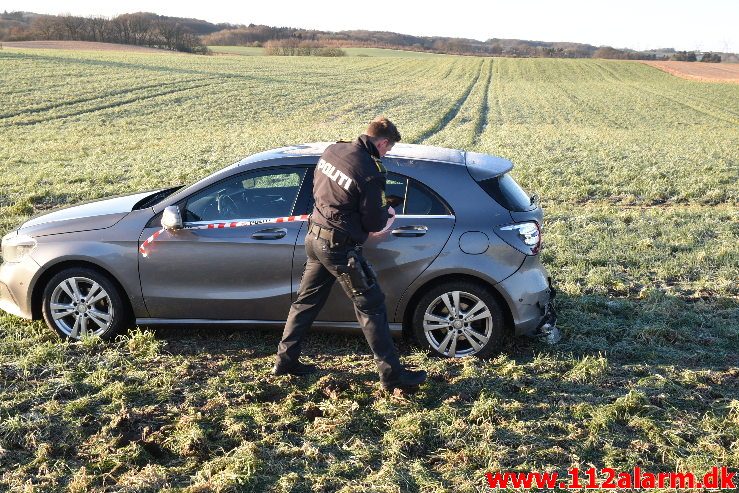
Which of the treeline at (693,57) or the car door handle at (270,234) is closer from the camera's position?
the car door handle at (270,234)

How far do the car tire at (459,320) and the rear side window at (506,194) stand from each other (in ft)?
2.22

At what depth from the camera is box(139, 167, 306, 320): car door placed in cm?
557

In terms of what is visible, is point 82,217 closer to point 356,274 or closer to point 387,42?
point 356,274

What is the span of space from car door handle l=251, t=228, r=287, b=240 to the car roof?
1.99ft

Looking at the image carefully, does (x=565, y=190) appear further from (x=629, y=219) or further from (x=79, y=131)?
(x=79, y=131)

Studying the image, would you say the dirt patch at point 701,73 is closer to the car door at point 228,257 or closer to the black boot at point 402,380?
the car door at point 228,257

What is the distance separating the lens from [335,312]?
18.4 ft

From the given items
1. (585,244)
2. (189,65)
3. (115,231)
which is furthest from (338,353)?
(189,65)

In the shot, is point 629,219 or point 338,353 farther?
point 629,219

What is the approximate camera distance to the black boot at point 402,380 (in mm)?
4891

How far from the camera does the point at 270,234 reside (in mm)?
5547

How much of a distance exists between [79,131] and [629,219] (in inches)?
718

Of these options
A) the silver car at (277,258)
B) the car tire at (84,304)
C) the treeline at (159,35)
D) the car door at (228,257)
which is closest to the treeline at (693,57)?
the treeline at (159,35)

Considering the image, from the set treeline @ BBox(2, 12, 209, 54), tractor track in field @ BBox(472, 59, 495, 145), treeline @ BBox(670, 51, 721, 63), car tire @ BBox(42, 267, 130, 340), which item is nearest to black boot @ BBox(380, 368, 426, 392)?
car tire @ BBox(42, 267, 130, 340)
